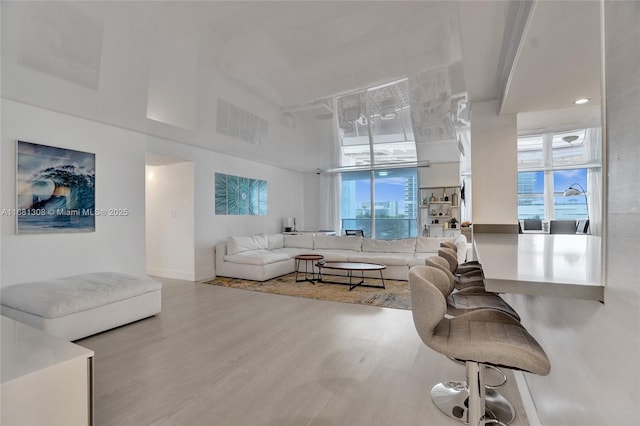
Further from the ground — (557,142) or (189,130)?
(557,142)

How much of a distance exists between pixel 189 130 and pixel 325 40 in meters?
2.75

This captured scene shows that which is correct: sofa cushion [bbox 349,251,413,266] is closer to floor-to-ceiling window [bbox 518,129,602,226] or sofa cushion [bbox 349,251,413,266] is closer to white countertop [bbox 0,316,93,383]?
white countertop [bbox 0,316,93,383]

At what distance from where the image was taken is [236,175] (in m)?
6.97

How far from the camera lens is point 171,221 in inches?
243

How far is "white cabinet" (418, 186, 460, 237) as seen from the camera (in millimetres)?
8180

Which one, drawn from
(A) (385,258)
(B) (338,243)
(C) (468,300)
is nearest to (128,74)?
(C) (468,300)

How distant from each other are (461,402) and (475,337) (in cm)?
91

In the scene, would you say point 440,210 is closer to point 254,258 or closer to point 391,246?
point 391,246

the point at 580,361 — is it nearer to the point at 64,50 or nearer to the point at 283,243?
the point at 64,50

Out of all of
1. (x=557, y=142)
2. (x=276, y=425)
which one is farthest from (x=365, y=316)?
(x=557, y=142)

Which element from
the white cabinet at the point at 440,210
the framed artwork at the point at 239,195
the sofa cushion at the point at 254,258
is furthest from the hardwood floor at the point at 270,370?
the white cabinet at the point at 440,210

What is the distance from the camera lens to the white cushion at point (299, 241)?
7379 millimetres

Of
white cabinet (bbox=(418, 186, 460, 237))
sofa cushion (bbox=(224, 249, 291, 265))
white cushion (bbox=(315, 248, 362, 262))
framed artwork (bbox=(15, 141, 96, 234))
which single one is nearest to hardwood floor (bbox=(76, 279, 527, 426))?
framed artwork (bbox=(15, 141, 96, 234))

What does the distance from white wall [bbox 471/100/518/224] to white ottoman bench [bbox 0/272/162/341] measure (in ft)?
12.5
